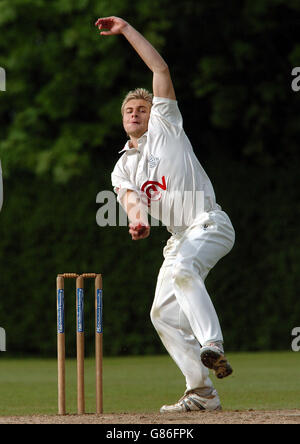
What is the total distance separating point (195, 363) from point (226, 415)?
0.56 metres

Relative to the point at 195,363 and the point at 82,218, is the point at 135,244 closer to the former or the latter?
the point at 82,218

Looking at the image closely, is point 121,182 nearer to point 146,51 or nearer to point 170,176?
point 170,176

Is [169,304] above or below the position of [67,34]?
A: below

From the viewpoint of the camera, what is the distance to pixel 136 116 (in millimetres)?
6633

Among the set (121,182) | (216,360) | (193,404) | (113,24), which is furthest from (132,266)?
(216,360)

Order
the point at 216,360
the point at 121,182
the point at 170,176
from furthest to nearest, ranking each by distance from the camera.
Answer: the point at 121,182
the point at 170,176
the point at 216,360

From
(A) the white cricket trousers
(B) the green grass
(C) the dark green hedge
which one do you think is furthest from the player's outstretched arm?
(C) the dark green hedge

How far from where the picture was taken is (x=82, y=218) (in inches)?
481

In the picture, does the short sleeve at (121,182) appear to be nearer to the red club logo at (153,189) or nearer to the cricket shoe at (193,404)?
the red club logo at (153,189)

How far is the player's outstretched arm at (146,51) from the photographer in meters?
6.16

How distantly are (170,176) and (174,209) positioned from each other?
225mm

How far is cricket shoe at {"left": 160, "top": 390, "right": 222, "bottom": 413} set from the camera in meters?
6.37

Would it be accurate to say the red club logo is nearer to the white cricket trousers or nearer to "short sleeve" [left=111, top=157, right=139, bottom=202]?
"short sleeve" [left=111, top=157, right=139, bottom=202]

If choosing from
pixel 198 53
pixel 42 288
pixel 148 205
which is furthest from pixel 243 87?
pixel 148 205
